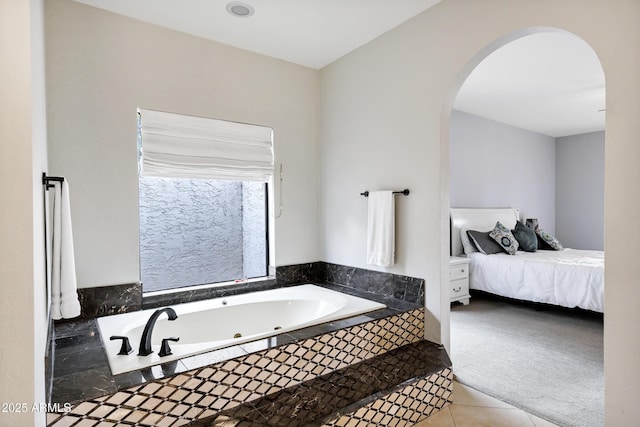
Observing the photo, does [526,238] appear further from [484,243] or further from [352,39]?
[352,39]

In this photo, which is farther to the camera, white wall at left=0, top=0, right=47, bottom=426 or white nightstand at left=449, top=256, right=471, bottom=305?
white nightstand at left=449, top=256, right=471, bottom=305

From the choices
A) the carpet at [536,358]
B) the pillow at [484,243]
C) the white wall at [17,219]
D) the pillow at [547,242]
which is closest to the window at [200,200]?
the white wall at [17,219]

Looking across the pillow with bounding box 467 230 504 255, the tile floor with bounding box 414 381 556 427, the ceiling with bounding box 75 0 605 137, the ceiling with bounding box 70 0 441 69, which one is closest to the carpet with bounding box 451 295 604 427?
the tile floor with bounding box 414 381 556 427

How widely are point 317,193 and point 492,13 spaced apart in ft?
6.77

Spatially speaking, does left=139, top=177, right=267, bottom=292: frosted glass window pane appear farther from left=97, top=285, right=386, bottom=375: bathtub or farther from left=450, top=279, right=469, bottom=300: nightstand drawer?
left=450, top=279, right=469, bottom=300: nightstand drawer

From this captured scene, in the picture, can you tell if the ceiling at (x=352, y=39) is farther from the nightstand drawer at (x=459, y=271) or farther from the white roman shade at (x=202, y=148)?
the nightstand drawer at (x=459, y=271)

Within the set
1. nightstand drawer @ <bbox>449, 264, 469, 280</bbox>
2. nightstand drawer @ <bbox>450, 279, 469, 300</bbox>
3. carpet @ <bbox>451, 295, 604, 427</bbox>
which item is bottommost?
carpet @ <bbox>451, 295, 604, 427</bbox>

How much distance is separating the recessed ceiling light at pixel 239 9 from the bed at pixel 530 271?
3622 mm

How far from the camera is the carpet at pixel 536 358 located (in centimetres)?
219

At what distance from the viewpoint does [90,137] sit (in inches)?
95.7

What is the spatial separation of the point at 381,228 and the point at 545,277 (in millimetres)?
2483

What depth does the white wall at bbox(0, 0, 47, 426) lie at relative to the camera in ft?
3.50

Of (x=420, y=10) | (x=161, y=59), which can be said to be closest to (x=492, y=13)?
(x=420, y=10)

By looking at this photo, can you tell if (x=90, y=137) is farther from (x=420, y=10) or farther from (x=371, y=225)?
(x=420, y=10)
